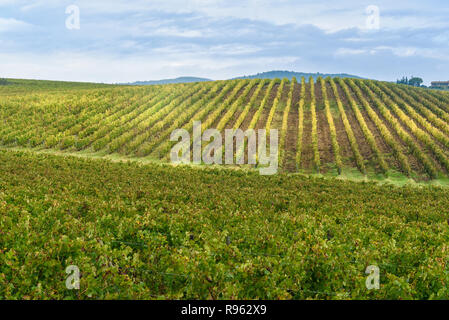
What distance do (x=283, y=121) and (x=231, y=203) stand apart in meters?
31.1

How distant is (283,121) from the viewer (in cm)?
4359

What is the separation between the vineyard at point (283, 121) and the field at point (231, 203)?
10.8 inches

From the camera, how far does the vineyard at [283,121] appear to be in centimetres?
3167

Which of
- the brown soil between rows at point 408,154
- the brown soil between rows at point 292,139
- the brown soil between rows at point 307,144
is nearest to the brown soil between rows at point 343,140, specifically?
the brown soil between rows at point 307,144

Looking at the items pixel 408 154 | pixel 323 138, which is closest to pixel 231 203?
pixel 408 154

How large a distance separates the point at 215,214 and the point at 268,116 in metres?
35.9

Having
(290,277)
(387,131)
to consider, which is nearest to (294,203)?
(290,277)

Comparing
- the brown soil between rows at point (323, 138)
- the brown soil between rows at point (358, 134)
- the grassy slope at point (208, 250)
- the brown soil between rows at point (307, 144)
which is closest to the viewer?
the grassy slope at point (208, 250)

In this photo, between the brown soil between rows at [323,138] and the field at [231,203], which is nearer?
the field at [231,203]

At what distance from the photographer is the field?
255 inches

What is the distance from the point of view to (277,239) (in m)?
8.93

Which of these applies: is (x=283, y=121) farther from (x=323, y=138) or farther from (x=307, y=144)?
(x=307, y=144)

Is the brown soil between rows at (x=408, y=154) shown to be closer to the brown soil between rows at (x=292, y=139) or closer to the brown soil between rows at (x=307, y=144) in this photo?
the brown soil between rows at (x=307, y=144)

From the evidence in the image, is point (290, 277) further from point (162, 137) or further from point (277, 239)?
point (162, 137)
